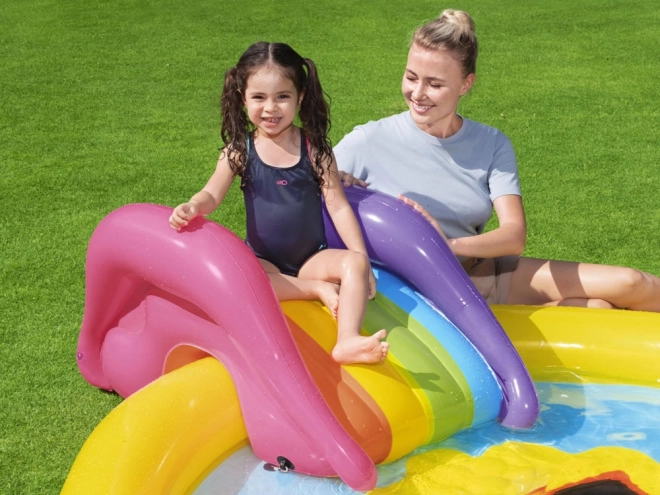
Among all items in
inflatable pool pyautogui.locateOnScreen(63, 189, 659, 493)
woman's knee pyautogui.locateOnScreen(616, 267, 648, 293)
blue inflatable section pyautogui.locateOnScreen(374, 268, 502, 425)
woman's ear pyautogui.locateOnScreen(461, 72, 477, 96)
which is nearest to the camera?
inflatable pool pyautogui.locateOnScreen(63, 189, 659, 493)

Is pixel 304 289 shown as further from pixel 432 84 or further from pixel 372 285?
pixel 432 84

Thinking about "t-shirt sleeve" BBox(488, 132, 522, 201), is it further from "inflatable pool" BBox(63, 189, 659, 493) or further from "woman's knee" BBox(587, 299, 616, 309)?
"woman's knee" BBox(587, 299, 616, 309)

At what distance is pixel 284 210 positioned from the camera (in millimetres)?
2766

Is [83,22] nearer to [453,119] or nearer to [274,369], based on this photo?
[453,119]

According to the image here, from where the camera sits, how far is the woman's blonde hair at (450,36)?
114 inches

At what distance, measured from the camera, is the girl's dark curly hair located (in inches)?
105

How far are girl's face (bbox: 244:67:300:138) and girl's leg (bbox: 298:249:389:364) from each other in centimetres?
39

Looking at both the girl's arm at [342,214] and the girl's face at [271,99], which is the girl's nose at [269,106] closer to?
the girl's face at [271,99]

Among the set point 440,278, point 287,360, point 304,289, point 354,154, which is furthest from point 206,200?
point 440,278

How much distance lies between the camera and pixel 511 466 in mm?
2648

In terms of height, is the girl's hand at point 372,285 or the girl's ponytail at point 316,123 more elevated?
the girl's ponytail at point 316,123

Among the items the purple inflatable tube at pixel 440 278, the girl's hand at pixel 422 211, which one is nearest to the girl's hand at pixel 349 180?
the purple inflatable tube at pixel 440 278

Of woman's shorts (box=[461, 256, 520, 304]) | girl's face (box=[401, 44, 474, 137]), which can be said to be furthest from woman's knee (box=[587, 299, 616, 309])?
girl's face (box=[401, 44, 474, 137])

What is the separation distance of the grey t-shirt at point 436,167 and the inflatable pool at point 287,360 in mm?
174
